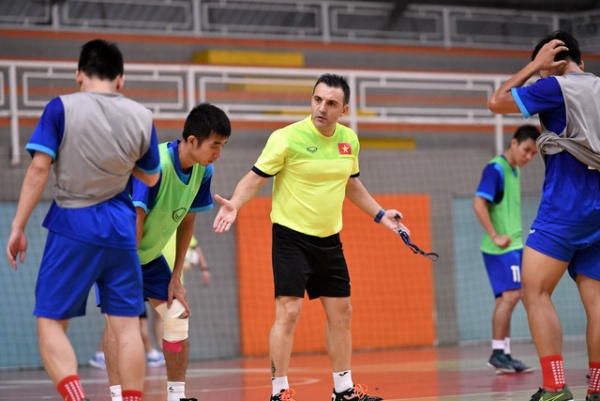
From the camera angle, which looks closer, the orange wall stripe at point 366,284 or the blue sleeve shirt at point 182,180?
the blue sleeve shirt at point 182,180

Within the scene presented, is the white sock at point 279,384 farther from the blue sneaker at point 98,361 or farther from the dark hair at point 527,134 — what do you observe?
the blue sneaker at point 98,361

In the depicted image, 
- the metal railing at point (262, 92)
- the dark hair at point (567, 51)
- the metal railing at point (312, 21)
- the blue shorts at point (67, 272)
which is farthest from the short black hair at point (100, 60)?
the metal railing at point (312, 21)

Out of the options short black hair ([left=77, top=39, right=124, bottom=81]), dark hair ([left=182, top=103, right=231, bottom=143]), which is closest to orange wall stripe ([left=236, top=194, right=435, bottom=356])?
dark hair ([left=182, top=103, right=231, bottom=143])

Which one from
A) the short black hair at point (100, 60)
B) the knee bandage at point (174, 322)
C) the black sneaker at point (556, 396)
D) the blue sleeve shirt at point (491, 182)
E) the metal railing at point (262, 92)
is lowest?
the black sneaker at point (556, 396)

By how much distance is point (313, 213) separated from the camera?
23.9 ft

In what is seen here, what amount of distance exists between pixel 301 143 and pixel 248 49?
38.3 feet

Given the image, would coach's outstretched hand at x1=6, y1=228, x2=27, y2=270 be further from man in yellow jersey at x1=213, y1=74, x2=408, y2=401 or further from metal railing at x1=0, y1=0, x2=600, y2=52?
metal railing at x1=0, y1=0, x2=600, y2=52

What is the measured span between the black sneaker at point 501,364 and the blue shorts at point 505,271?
2.24ft

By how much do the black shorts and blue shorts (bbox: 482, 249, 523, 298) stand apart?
3.75 metres

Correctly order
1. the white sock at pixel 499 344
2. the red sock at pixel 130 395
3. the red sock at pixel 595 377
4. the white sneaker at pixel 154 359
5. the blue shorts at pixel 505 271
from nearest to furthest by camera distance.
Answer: the red sock at pixel 130 395 → the red sock at pixel 595 377 → the white sock at pixel 499 344 → the blue shorts at pixel 505 271 → the white sneaker at pixel 154 359

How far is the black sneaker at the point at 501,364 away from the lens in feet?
33.9

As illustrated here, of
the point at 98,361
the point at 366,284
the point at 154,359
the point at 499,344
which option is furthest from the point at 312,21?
the point at 499,344

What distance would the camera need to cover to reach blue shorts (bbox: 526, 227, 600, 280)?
6434mm

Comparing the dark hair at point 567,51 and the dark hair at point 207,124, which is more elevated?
the dark hair at point 567,51
